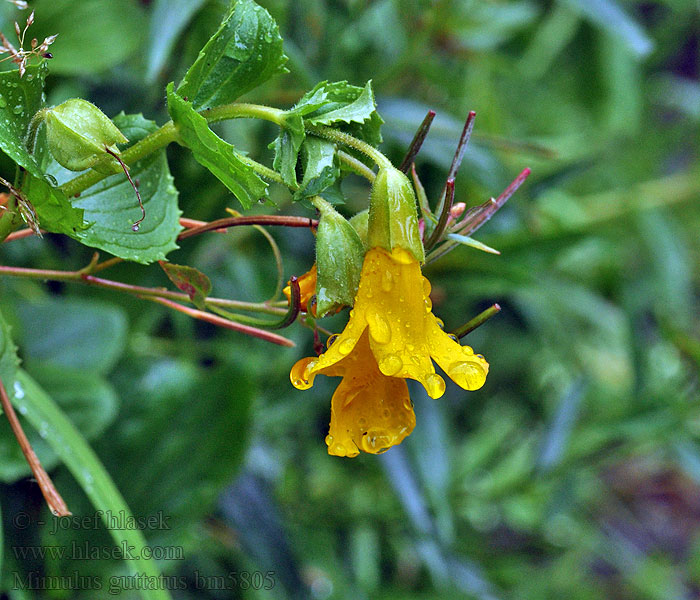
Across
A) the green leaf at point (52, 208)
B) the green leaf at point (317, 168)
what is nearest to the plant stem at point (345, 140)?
the green leaf at point (317, 168)

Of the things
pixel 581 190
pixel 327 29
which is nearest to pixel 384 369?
pixel 327 29

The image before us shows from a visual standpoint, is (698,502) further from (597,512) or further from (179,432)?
(179,432)

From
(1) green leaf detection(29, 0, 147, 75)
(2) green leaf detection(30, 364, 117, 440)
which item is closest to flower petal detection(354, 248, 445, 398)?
(2) green leaf detection(30, 364, 117, 440)

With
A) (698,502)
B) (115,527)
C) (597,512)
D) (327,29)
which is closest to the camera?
(115,527)

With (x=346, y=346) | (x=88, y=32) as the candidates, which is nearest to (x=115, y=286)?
(x=346, y=346)

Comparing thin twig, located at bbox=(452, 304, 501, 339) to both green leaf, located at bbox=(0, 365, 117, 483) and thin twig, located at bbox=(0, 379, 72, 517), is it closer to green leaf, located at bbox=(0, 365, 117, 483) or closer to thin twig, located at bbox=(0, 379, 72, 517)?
thin twig, located at bbox=(0, 379, 72, 517)

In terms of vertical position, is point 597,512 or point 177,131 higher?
point 177,131

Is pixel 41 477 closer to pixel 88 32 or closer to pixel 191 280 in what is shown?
pixel 191 280

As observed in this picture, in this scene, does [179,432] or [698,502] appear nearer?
[179,432]
